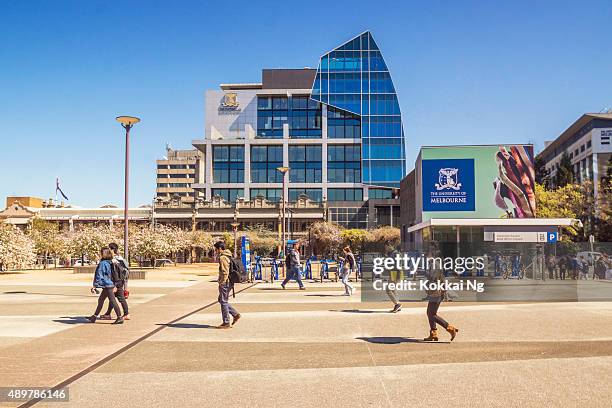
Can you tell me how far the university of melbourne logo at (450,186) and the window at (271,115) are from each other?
61483 millimetres

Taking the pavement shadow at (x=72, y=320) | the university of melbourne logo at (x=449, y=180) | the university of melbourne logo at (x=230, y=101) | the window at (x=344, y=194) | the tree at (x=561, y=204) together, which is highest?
the university of melbourne logo at (x=230, y=101)

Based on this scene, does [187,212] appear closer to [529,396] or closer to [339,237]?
[339,237]

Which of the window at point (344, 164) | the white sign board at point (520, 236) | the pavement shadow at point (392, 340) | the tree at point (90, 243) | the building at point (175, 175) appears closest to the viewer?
the pavement shadow at point (392, 340)

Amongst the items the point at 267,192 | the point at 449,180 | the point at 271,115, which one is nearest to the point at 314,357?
the point at 449,180

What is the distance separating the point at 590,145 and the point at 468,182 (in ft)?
202

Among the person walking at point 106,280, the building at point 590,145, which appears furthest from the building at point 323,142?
the person walking at point 106,280

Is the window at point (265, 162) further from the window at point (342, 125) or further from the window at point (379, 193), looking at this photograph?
the window at point (379, 193)

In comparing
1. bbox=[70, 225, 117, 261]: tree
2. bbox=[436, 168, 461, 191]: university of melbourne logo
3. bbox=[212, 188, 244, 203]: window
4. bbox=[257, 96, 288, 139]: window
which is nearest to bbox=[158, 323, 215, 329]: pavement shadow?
bbox=[70, 225, 117, 261]: tree

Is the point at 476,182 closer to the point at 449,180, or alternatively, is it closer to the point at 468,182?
the point at 468,182

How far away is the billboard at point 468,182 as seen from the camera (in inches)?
1720

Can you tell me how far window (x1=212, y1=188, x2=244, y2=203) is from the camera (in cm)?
10031

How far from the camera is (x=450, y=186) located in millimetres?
44062

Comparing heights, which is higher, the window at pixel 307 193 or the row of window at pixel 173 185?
the row of window at pixel 173 185

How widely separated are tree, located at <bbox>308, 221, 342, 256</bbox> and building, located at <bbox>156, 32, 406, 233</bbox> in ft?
39.4
